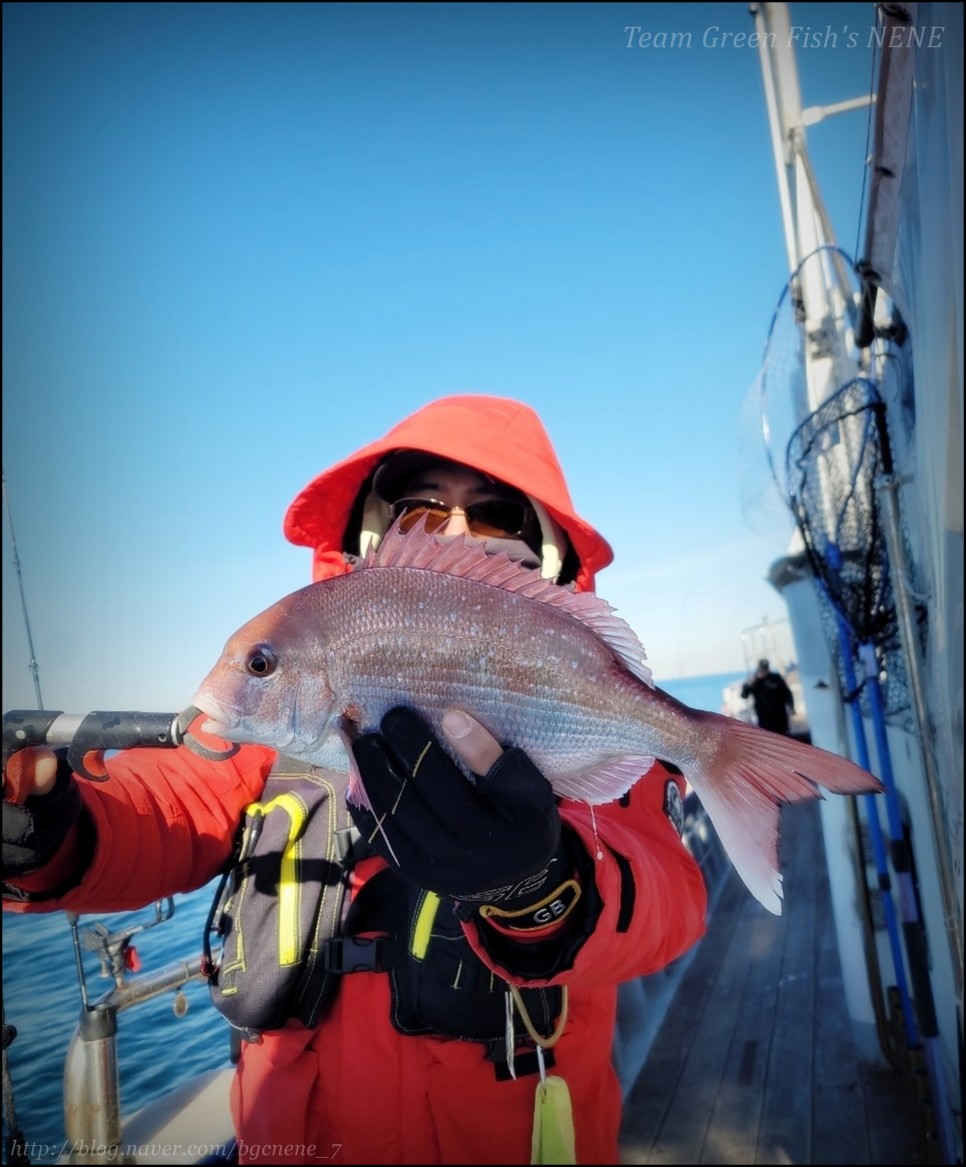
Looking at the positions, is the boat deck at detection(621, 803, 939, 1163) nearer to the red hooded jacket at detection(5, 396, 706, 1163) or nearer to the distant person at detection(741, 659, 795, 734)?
the red hooded jacket at detection(5, 396, 706, 1163)

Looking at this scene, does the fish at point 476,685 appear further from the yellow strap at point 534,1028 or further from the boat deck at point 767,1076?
the boat deck at point 767,1076

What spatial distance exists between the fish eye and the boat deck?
3.94 m

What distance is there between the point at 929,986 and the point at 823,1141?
108cm

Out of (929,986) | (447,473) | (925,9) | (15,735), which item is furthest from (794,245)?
(15,735)

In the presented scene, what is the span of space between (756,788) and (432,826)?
33.4 inches

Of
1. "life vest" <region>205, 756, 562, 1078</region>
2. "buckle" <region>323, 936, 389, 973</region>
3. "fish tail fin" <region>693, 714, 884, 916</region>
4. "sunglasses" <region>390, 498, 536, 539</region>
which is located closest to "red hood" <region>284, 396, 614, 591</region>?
"sunglasses" <region>390, 498, 536, 539</region>

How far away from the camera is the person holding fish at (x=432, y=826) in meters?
1.66

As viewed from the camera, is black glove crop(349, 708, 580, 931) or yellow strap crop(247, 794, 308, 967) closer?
black glove crop(349, 708, 580, 931)

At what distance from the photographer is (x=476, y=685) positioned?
1696 millimetres

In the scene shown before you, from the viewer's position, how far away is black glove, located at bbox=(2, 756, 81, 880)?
1.75m

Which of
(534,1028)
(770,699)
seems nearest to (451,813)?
(534,1028)

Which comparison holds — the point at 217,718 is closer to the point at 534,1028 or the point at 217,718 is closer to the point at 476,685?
the point at 476,685

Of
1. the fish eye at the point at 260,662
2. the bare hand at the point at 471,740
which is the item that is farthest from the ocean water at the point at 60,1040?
the fish eye at the point at 260,662

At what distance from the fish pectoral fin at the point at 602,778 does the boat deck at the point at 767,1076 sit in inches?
133
